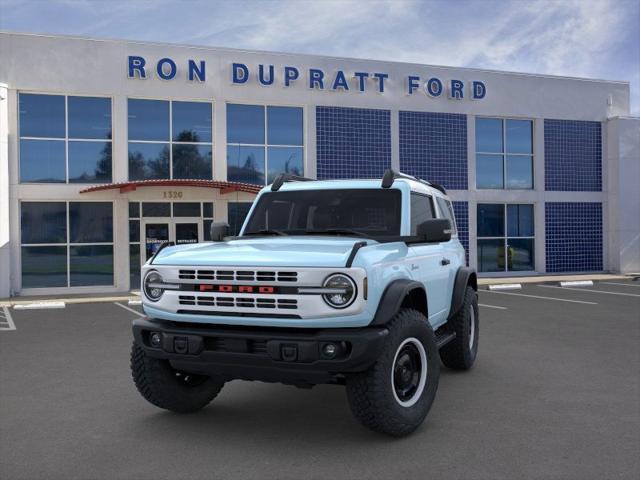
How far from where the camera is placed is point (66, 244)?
18078 millimetres

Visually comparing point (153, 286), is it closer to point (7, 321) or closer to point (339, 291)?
point (339, 291)

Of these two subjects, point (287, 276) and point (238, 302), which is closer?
point (287, 276)

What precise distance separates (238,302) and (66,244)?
A: 1509cm

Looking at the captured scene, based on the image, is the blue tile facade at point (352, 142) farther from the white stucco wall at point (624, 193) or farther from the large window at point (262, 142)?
the white stucco wall at point (624, 193)

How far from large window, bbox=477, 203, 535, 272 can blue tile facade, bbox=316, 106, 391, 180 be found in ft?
14.7

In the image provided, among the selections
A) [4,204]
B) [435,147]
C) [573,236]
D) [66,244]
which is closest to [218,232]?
[4,204]

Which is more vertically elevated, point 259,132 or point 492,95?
point 492,95

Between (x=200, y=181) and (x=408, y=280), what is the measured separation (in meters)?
13.5

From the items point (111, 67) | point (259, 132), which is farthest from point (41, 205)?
point (259, 132)

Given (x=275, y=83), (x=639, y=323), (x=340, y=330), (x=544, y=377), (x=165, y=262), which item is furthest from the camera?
(x=275, y=83)

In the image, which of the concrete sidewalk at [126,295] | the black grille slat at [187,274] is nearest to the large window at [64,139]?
the concrete sidewalk at [126,295]

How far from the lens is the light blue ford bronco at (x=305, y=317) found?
4332 millimetres

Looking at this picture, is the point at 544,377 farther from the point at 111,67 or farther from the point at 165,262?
the point at 111,67

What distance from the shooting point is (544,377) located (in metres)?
6.87
